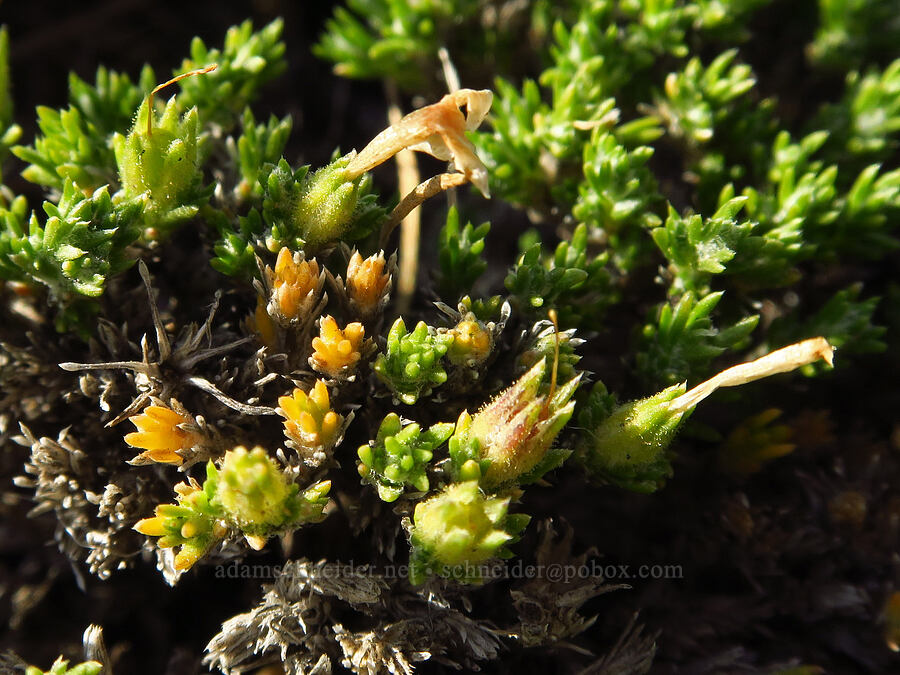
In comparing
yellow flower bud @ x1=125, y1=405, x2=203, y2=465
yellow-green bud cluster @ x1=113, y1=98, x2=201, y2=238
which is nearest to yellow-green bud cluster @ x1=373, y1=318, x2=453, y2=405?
yellow flower bud @ x1=125, y1=405, x2=203, y2=465

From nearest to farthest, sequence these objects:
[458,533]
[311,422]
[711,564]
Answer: [458,533] → [311,422] → [711,564]

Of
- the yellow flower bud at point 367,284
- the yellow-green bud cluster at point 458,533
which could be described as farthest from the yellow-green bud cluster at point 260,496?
the yellow flower bud at point 367,284

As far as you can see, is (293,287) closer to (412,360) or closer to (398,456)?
(412,360)

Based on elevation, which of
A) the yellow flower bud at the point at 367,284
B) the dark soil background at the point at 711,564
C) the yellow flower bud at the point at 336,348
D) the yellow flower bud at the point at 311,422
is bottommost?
the dark soil background at the point at 711,564

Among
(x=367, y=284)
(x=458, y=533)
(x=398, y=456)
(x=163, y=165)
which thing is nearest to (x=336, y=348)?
(x=367, y=284)

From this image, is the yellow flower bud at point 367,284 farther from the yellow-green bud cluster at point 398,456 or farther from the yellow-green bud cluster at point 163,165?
the yellow-green bud cluster at point 163,165

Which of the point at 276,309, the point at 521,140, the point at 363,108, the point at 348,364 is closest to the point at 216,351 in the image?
the point at 276,309

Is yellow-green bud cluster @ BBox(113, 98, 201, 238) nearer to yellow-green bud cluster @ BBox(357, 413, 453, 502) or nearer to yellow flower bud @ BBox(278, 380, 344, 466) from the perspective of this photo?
yellow flower bud @ BBox(278, 380, 344, 466)
